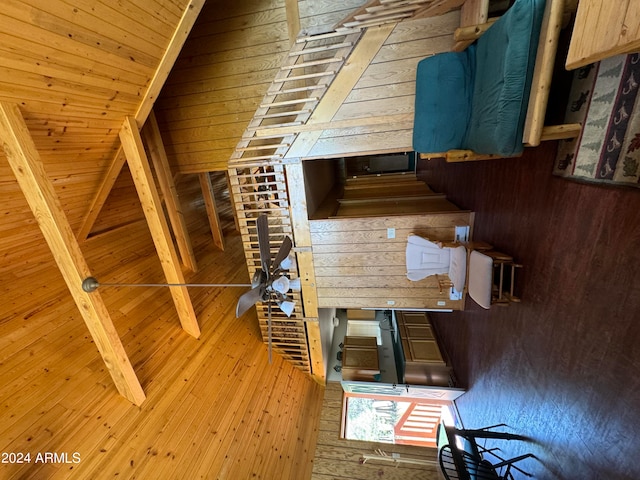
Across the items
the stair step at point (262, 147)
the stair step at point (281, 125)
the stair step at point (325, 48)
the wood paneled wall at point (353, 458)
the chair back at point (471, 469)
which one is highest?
the stair step at point (325, 48)

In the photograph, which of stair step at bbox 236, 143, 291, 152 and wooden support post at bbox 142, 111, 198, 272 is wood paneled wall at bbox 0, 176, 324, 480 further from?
stair step at bbox 236, 143, 291, 152

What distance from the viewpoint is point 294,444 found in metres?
3.15

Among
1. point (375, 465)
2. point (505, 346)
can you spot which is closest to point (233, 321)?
point (375, 465)

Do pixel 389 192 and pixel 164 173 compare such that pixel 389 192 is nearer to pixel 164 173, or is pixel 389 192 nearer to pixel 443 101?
pixel 443 101

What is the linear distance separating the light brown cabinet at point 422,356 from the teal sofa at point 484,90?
9.90 ft

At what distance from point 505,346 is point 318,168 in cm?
328

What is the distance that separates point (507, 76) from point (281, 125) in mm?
1974

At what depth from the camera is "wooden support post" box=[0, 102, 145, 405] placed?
1782mm

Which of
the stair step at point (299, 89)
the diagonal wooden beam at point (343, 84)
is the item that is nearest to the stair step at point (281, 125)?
the diagonal wooden beam at point (343, 84)

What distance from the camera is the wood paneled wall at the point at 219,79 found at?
3.16 m

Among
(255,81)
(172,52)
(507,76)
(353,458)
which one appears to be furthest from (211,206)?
(507,76)

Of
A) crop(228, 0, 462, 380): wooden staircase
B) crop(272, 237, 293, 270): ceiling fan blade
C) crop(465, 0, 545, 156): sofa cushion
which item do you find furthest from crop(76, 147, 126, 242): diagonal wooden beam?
crop(465, 0, 545, 156): sofa cushion

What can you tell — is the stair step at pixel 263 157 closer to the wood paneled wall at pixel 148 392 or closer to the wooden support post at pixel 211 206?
the wood paneled wall at pixel 148 392

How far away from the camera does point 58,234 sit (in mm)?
2008
